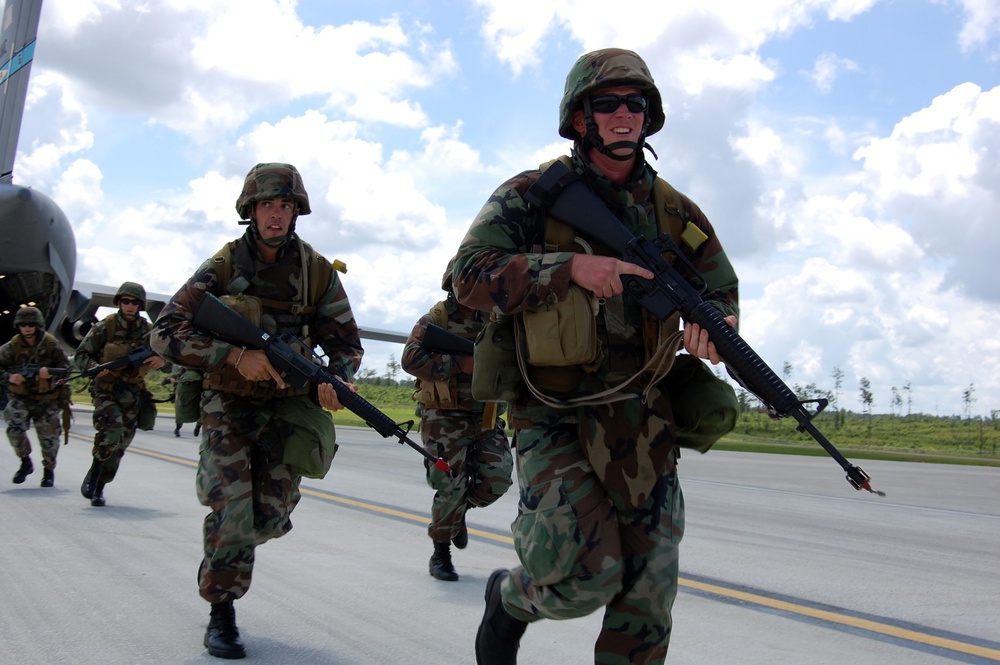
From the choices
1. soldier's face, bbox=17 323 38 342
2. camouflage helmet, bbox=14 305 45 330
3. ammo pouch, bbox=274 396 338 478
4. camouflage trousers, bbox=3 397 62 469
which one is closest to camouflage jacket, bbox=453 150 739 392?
ammo pouch, bbox=274 396 338 478

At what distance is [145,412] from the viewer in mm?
10242

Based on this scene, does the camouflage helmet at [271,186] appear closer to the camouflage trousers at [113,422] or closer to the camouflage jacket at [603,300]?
the camouflage jacket at [603,300]

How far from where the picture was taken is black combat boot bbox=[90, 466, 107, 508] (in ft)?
30.2

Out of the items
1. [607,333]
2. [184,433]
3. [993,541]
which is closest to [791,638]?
[607,333]

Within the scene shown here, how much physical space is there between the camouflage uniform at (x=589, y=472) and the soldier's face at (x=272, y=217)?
186 cm

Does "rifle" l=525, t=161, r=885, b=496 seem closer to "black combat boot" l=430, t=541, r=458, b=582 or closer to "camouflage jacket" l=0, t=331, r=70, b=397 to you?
"black combat boot" l=430, t=541, r=458, b=582

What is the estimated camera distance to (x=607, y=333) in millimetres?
3414

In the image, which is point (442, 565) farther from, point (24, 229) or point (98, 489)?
point (24, 229)

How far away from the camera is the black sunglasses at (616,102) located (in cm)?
348

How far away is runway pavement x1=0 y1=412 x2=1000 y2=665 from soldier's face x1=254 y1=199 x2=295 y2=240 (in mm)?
1993

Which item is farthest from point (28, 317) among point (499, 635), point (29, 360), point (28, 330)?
point (499, 635)

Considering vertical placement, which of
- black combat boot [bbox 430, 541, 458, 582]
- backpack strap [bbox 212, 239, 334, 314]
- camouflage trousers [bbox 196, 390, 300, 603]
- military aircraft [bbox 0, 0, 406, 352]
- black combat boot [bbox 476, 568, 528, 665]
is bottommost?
black combat boot [bbox 430, 541, 458, 582]

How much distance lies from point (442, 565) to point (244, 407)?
1836 mm

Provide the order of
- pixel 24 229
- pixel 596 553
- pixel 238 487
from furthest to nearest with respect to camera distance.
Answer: pixel 24 229, pixel 238 487, pixel 596 553
